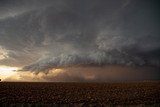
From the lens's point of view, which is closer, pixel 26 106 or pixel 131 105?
pixel 26 106

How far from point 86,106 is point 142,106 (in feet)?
22.1

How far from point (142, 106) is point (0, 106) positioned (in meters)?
16.7

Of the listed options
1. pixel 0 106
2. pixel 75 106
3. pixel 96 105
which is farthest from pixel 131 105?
pixel 0 106

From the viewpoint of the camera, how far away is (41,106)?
3369 cm

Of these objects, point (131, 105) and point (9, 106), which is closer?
point (9, 106)

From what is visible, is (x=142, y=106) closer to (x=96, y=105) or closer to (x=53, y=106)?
(x=96, y=105)

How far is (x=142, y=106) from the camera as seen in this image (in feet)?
112

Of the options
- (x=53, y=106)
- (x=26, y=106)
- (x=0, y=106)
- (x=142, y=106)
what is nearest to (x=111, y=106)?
(x=142, y=106)

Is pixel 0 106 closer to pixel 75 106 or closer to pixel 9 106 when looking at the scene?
pixel 9 106

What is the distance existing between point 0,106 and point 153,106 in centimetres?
1810

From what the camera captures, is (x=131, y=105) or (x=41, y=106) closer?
(x=41, y=106)

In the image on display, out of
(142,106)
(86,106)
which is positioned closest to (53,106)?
(86,106)

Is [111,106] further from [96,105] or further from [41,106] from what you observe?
[41,106]

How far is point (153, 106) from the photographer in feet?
112
